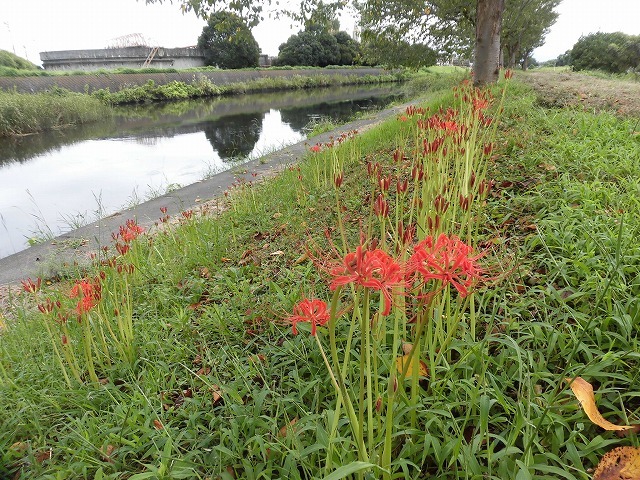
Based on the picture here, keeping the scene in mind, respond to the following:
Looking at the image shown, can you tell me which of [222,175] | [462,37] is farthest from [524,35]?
[222,175]

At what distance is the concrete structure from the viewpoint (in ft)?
124

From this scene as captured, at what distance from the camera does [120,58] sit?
3791 cm

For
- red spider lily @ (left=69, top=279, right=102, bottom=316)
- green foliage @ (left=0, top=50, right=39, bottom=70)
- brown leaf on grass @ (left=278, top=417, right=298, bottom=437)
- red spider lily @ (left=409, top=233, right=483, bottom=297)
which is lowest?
brown leaf on grass @ (left=278, top=417, right=298, bottom=437)

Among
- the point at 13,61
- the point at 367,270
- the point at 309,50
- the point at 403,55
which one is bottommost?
the point at 367,270

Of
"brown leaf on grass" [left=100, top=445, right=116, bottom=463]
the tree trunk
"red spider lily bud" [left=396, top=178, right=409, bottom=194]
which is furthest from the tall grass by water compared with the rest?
"red spider lily bud" [left=396, top=178, right=409, bottom=194]

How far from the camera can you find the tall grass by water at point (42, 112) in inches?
515

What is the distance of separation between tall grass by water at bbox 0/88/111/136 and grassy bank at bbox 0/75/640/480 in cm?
1457

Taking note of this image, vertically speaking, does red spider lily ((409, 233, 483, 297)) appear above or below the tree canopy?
below

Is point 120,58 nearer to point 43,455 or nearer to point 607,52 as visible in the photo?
point 607,52

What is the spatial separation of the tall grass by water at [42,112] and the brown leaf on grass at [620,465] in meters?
17.1

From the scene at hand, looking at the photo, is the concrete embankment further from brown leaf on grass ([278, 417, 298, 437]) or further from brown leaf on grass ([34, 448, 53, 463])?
brown leaf on grass ([278, 417, 298, 437])

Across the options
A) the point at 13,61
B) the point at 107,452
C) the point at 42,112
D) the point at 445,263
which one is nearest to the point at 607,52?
the point at 42,112

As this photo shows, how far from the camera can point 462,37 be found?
41.8 feet

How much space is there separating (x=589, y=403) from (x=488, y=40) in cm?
841
